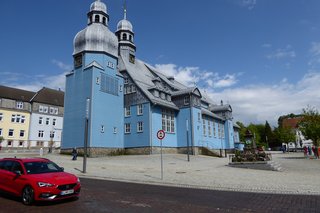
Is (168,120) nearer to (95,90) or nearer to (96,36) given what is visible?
(95,90)

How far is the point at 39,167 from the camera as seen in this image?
9.30 meters

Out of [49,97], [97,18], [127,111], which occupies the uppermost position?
[97,18]

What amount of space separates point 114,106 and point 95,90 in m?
3.88

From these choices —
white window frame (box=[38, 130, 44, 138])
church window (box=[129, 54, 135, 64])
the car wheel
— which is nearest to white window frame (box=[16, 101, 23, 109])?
white window frame (box=[38, 130, 44, 138])

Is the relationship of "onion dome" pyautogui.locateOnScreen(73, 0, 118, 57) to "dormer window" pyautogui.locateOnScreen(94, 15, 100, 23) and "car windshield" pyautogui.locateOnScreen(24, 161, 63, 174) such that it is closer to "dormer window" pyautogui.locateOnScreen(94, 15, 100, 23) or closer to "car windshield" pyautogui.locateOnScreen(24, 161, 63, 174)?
"dormer window" pyautogui.locateOnScreen(94, 15, 100, 23)

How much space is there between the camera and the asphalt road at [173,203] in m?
7.59

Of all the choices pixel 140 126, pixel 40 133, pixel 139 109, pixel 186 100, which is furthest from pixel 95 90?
pixel 40 133

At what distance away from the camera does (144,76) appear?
43.0 meters

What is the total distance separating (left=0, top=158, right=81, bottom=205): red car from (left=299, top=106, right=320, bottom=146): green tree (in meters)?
31.8

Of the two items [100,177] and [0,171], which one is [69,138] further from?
[0,171]

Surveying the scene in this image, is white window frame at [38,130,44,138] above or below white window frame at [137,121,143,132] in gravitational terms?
above

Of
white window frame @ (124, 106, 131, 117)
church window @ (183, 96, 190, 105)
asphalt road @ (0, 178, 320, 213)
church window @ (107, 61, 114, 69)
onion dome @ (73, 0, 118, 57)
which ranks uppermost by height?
onion dome @ (73, 0, 118, 57)

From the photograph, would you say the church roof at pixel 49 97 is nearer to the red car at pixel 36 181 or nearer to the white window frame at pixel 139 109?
the white window frame at pixel 139 109

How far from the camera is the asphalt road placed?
299 inches
